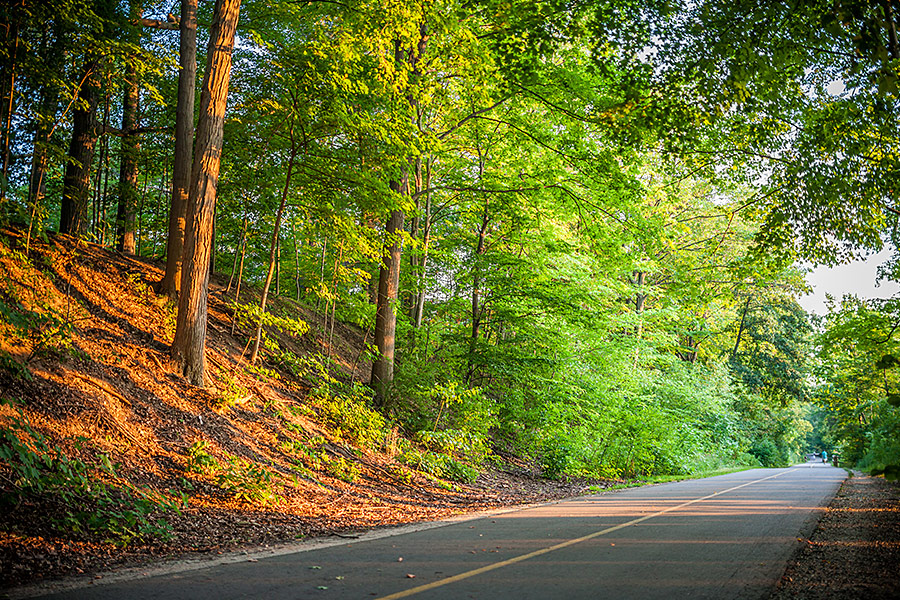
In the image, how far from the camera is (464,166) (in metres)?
21.3

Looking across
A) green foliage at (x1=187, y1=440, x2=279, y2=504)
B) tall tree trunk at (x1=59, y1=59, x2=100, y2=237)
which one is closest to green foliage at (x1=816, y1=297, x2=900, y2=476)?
green foliage at (x1=187, y1=440, x2=279, y2=504)

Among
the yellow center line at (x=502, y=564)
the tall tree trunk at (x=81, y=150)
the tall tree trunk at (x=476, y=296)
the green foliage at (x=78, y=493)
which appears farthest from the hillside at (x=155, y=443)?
the tall tree trunk at (x=476, y=296)

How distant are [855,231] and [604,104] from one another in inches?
233

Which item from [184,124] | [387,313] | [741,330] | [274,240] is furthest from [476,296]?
[741,330]

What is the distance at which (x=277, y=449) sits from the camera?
11484 mm

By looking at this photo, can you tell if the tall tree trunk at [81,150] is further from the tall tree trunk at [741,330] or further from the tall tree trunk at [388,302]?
the tall tree trunk at [741,330]

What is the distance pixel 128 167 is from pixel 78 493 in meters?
12.4

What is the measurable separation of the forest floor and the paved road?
0.61 meters

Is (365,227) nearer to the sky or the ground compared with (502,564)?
nearer to the sky

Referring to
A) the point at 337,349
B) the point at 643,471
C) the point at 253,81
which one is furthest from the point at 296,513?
the point at 643,471

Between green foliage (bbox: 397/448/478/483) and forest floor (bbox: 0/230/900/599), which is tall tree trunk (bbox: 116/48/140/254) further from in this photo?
green foliage (bbox: 397/448/478/483)

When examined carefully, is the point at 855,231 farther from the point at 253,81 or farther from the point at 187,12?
the point at 187,12

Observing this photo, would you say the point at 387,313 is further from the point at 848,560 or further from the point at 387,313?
the point at 848,560

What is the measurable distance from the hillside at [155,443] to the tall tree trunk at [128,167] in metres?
2.11
